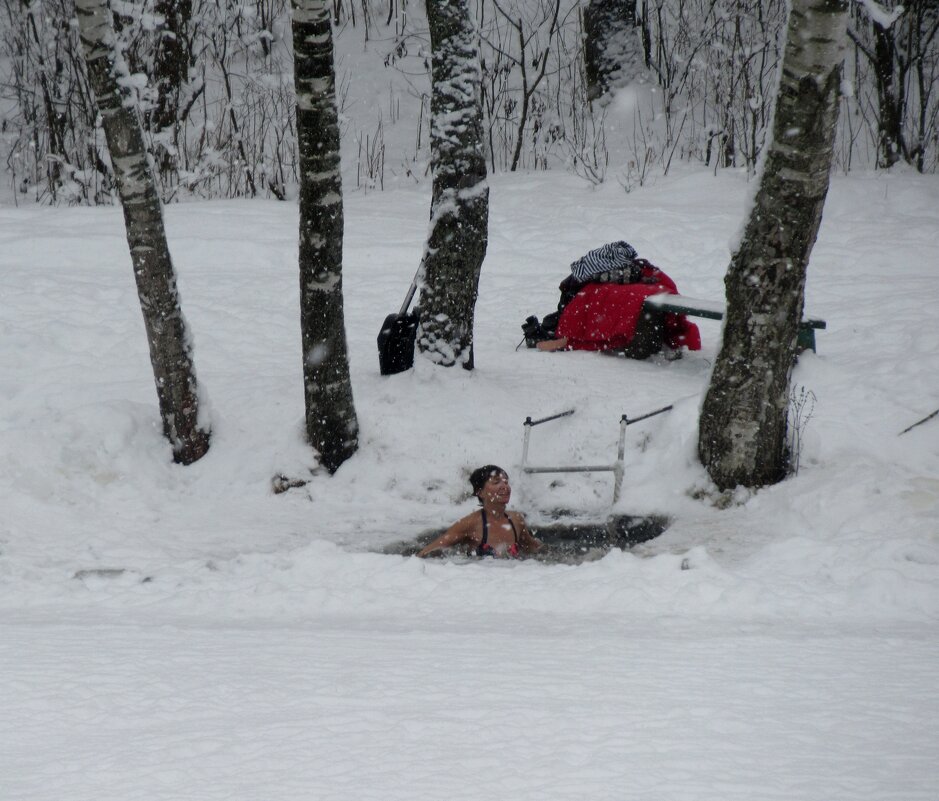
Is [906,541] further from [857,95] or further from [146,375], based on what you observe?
[857,95]

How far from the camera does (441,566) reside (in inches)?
204

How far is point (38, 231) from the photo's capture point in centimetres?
1094

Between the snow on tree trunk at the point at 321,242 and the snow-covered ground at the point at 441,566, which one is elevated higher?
the snow on tree trunk at the point at 321,242

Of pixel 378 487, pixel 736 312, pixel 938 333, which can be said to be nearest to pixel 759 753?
pixel 736 312

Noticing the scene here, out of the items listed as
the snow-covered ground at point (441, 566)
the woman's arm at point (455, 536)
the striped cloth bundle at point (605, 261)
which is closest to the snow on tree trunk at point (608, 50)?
the snow-covered ground at point (441, 566)

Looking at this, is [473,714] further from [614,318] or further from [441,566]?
[614,318]

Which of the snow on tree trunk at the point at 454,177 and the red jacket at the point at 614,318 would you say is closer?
the snow on tree trunk at the point at 454,177

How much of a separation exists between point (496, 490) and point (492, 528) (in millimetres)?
225

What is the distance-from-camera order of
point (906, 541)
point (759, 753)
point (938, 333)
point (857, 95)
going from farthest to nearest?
point (857, 95) < point (938, 333) < point (906, 541) < point (759, 753)

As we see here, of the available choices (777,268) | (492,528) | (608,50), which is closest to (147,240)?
(492,528)

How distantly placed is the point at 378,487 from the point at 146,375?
228cm

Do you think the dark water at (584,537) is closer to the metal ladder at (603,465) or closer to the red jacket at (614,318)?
the metal ladder at (603,465)

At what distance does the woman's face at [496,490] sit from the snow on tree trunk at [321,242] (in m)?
1.21

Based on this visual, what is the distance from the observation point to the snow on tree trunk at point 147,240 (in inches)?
244
